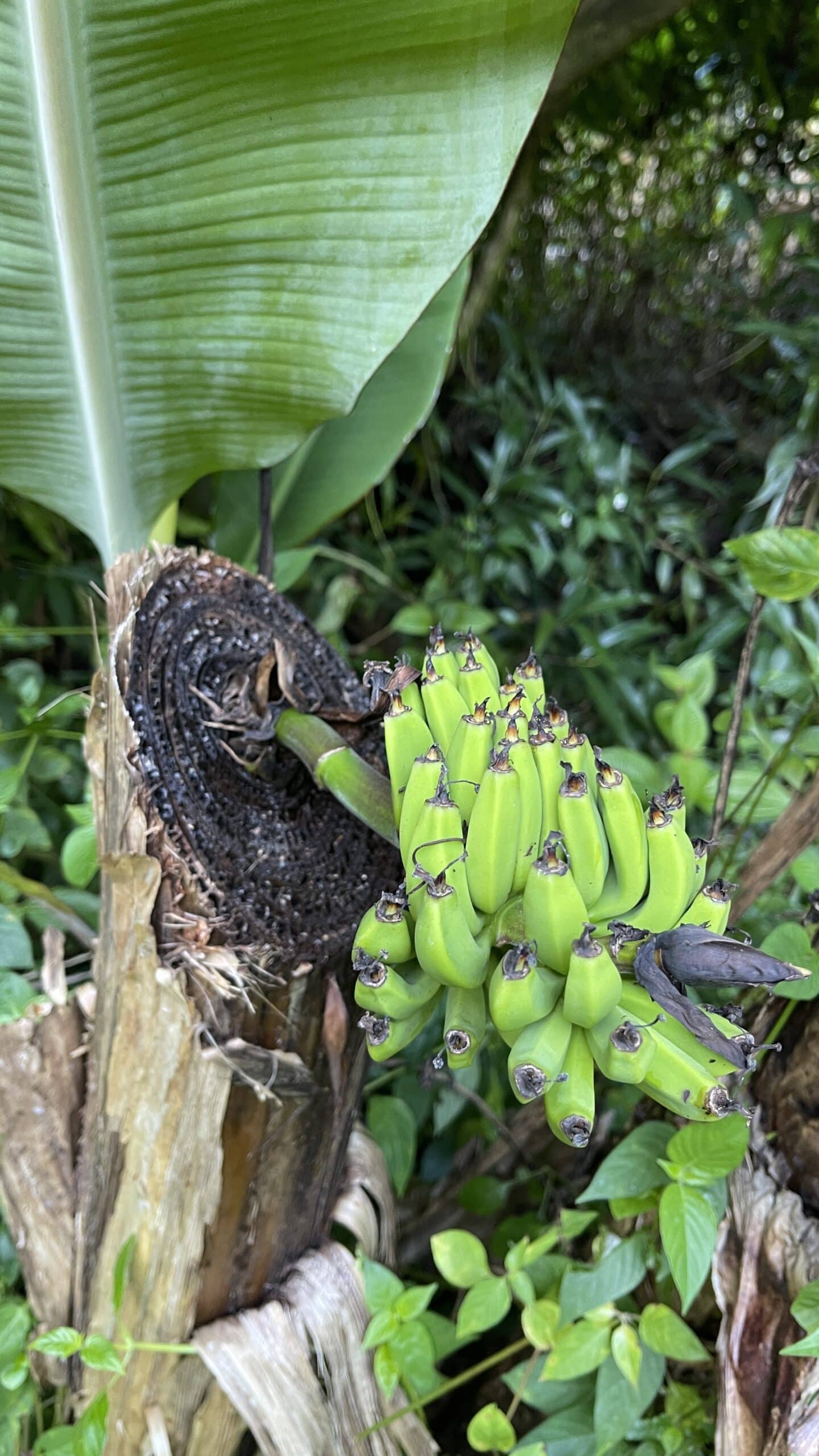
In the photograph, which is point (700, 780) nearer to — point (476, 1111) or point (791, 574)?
point (791, 574)

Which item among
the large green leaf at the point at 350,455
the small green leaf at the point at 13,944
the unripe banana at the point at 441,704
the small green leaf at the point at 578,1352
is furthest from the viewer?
the large green leaf at the point at 350,455

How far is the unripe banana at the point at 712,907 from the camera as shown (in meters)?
0.38

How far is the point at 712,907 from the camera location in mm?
382

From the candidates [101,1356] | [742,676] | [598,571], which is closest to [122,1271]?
[101,1356]

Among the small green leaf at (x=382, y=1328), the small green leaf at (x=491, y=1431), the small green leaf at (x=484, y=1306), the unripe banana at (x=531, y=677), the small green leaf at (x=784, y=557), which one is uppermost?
the small green leaf at (x=784, y=557)

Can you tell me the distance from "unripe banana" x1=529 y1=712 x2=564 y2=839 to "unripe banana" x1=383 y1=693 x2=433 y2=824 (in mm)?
57

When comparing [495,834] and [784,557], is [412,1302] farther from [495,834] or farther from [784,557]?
[784,557]

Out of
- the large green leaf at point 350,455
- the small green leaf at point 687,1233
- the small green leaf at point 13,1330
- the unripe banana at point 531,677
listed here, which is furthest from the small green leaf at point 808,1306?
the large green leaf at point 350,455

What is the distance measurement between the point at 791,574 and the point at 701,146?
3.87ft

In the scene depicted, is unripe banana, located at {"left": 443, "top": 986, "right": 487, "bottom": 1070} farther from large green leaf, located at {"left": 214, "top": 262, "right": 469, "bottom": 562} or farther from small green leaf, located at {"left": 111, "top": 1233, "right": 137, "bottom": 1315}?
large green leaf, located at {"left": 214, "top": 262, "right": 469, "bottom": 562}

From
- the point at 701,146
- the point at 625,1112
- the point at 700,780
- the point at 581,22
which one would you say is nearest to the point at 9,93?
the point at 700,780

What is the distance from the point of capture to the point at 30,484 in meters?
0.65

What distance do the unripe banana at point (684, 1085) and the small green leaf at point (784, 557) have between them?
37 centimetres

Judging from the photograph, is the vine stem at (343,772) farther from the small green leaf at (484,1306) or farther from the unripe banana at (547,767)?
the small green leaf at (484,1306)
